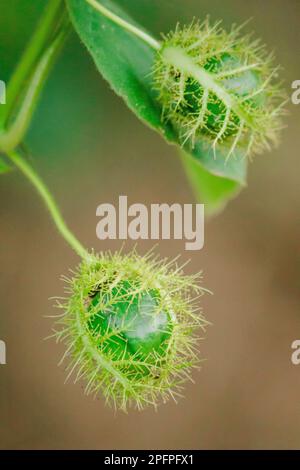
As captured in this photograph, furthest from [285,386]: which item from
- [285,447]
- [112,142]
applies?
[112,142]

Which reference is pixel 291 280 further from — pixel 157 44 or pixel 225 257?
pixel 157 44

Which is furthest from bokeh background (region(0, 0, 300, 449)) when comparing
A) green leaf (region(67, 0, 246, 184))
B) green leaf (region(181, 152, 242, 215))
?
green leaf (region(67, 0, 246, 184))

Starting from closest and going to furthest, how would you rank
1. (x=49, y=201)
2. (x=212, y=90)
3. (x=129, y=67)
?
(x=212, y=90) → (x=129, y=67) → (x=49, y=201)

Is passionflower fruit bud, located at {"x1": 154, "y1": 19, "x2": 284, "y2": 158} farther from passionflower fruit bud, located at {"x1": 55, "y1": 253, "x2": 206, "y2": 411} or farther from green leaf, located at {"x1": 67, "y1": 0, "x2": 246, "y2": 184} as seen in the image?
passionflower fruit bud, located at {"x1": 55, "y1": 253, "x2": 206, "y2": 411}

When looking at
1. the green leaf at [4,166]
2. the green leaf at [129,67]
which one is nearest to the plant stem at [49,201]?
the green leaf at [4,166]

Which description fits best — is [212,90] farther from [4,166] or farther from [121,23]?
[4,166]

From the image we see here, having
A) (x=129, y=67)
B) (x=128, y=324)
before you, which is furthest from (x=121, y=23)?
(x=128, y=324)
